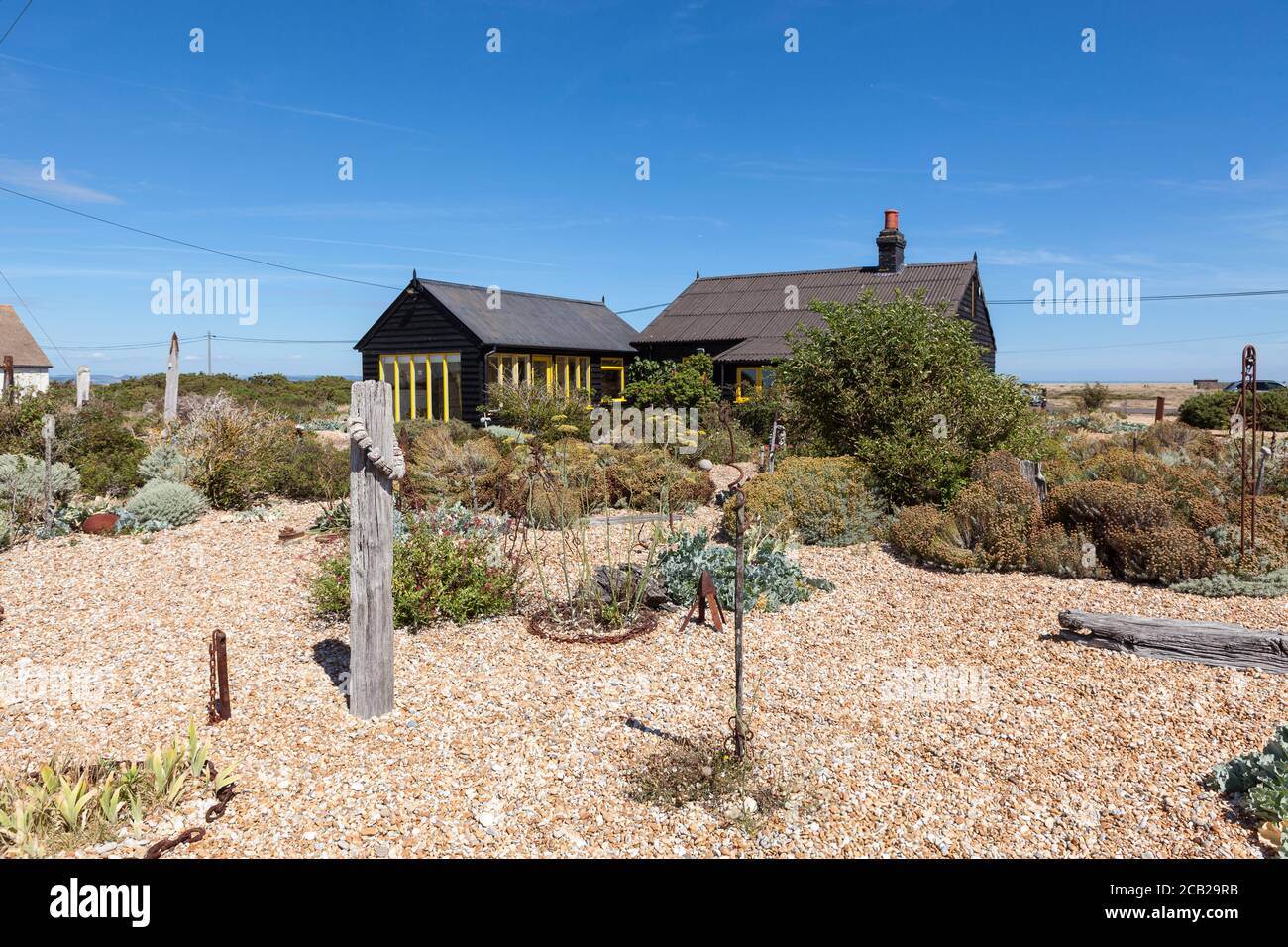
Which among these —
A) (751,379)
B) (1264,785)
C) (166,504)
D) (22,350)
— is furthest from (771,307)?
(22,350)

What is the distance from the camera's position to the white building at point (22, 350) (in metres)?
35.5

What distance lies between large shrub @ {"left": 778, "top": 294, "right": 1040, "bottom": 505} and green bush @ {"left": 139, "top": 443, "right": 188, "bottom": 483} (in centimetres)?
863

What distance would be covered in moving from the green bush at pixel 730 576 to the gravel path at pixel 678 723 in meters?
0.24

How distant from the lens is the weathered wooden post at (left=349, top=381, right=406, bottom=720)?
4.62 meters

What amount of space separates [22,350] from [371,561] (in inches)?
1630

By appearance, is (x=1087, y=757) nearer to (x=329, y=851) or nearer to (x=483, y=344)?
(x=329, y=851)

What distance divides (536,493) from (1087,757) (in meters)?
6.96

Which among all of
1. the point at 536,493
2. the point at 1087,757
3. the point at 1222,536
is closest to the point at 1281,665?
the point at 1087,757

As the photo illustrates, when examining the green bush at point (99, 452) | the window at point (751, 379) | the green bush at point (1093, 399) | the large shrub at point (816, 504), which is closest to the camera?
the large shrub at point (816, 504)

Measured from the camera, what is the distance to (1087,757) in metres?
4.50

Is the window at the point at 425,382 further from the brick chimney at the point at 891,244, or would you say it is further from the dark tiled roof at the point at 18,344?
the dark tiled roof at the point at 18,344

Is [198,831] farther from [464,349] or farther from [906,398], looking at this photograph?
[464,349]

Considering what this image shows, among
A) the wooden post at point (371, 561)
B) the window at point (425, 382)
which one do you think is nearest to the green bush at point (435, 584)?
the wooden post at point (371, 561)

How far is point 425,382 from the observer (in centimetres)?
2267
